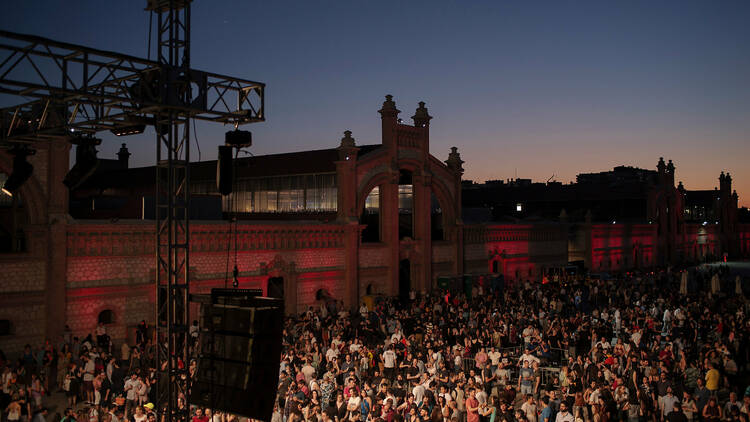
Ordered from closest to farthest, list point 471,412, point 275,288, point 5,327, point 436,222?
point 471,412 < point 5,327 < point 275,288 < point 436,222

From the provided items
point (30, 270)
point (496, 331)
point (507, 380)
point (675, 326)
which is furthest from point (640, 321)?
point (30, 270)

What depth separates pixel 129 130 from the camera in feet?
46.0

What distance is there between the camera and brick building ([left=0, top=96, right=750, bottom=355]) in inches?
890

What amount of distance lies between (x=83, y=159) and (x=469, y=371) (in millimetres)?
11280

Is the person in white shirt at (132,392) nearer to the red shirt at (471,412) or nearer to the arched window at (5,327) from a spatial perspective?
the red shirt at (471,412)

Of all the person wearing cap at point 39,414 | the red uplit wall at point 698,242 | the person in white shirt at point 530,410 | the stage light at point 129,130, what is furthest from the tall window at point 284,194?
the red uplit wall at point 698,242

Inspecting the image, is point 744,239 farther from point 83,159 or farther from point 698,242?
point 83,159

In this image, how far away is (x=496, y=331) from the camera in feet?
70.0

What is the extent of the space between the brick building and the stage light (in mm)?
2820

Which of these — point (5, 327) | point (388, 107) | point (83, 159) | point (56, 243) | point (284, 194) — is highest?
point (388, 107)

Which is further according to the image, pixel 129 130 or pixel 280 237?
pixel 280 237

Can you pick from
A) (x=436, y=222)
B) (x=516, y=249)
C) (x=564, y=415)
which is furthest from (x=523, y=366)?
(x=516, y=249)

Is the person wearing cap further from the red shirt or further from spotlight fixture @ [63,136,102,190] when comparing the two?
the red shirt

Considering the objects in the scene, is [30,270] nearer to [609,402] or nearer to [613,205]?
[609,402]
